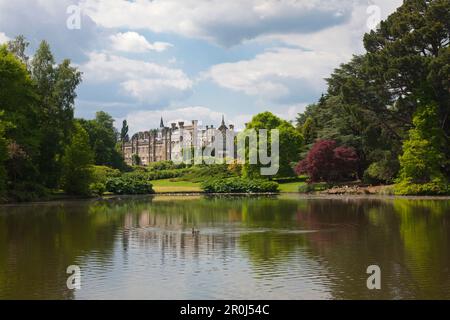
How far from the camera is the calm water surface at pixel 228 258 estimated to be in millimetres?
12594

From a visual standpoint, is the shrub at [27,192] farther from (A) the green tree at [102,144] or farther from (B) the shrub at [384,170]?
(A) the green tree at [102,144]

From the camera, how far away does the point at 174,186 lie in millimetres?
78438

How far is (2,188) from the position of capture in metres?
43.9

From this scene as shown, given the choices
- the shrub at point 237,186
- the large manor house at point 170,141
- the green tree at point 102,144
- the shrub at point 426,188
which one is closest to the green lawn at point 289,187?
the shrub at point 237,186

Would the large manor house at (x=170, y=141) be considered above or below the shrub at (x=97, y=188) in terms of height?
above

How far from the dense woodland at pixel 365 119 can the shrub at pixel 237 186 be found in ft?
19.0

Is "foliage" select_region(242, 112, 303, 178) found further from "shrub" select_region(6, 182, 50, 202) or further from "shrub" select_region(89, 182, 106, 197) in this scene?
"shrub" select_region(6, 182, 50, 202)

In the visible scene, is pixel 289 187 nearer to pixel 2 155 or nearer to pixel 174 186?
pixel 174 186

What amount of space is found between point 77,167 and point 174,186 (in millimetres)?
25625

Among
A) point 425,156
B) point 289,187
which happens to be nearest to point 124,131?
point 289,187

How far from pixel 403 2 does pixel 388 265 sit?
4411 centimetres

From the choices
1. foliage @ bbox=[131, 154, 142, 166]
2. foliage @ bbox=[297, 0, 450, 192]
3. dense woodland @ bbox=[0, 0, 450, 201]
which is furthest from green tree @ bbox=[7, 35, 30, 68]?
A: foliage @ bbox=[131, 154, 142, 166]
